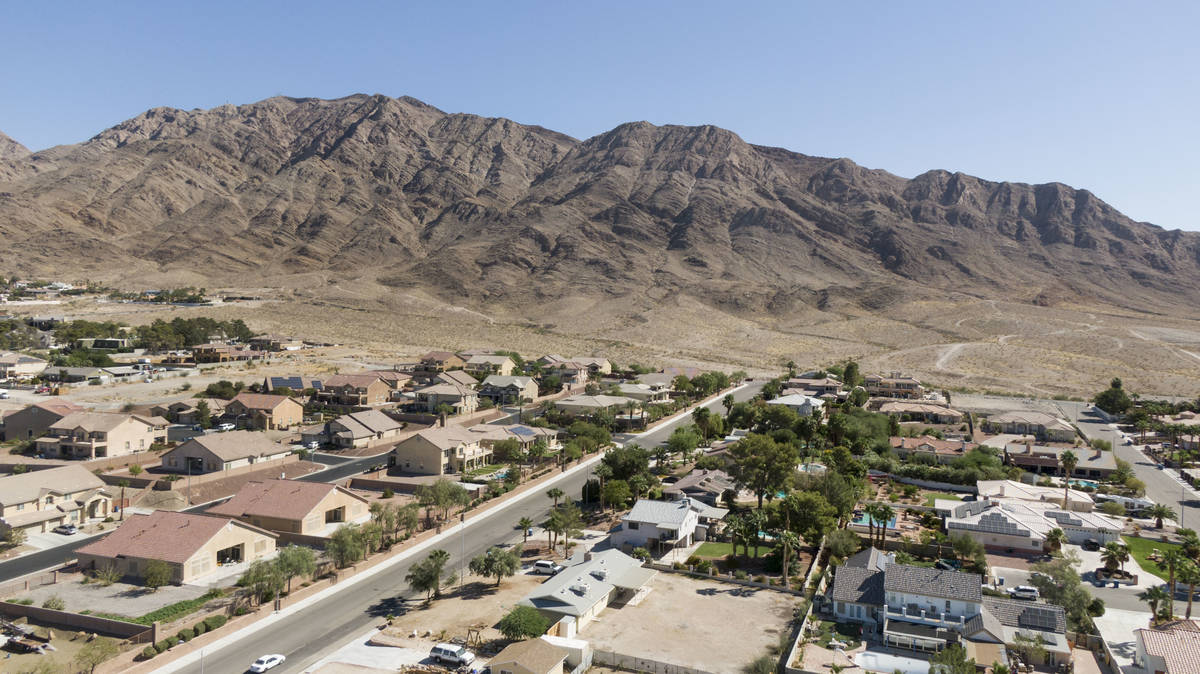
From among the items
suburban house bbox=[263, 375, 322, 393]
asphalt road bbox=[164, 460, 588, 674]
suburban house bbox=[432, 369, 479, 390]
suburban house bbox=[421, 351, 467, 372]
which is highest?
suburban house bbox=[421, 351, 467, 372]

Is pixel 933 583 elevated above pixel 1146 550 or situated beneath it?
elevated above

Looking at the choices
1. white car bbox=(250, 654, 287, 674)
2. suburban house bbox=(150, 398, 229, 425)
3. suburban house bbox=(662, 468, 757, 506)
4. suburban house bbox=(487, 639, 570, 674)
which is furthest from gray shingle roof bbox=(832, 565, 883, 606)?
suburban house bbox=(150, 398, 229, 425)

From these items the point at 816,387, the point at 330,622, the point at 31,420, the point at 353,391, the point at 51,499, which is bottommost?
the point at 330,622

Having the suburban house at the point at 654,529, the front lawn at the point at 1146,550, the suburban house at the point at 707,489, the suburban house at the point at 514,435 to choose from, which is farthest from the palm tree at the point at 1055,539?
the suburban house at the point at 514,435

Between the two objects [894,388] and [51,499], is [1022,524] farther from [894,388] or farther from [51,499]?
[894,388]

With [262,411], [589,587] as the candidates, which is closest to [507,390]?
[262,411]

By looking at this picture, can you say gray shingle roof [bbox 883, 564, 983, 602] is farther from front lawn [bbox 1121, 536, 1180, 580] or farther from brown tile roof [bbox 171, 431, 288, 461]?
brown tile roof [bbox 171, 431, 288, 461]

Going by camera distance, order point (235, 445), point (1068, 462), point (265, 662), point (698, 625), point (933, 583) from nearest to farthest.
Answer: point (265, 662) < point (698, 625) < point (933, 583) < point (235, 445) < point (1068, 462)
